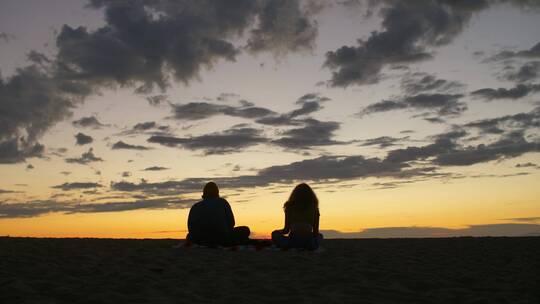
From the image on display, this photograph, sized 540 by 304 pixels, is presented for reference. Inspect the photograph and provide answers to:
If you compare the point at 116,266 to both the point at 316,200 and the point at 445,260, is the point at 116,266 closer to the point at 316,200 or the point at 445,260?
the point at 316,200

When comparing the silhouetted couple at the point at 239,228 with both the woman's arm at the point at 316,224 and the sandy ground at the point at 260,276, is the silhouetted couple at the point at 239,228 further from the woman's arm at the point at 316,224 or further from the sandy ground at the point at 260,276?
the sandy ground at the point at 260,276

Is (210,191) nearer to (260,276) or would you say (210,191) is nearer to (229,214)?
(229,214)

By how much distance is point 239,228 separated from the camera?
14.2m

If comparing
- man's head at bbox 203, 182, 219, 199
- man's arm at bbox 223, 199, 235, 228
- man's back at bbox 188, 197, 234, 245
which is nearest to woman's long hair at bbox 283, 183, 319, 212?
man's arm at bbox 223, 199, 235, 228

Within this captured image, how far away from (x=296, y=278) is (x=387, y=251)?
5064 millimetres

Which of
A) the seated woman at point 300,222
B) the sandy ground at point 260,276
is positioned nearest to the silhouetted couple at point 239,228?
the seated woman at point 300,222

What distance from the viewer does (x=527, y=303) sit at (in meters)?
7.56

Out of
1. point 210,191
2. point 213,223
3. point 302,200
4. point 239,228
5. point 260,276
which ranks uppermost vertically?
point 210,191

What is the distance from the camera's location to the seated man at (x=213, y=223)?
13625 mm

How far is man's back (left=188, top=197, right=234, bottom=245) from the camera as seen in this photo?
13.6 m

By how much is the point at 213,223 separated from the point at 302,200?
2.12 meters

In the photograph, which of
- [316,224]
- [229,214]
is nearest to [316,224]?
[316,224]

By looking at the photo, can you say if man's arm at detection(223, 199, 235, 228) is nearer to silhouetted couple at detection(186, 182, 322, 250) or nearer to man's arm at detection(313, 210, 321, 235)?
silhouetted couple at detection(186, 182, 322, 250)

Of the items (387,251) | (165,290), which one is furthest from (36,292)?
(387,251)
